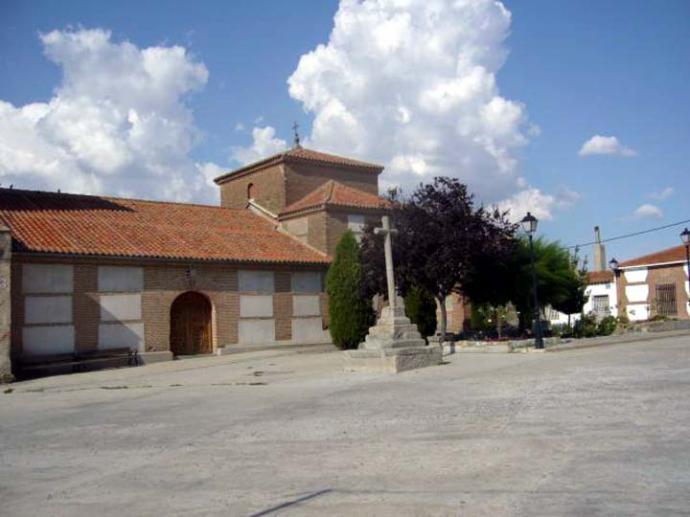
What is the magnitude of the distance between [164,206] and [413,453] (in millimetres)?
21802

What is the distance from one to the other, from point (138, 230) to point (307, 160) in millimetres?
10034

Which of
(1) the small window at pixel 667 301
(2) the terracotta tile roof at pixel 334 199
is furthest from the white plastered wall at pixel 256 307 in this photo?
(1) the small window at pixel 667 301

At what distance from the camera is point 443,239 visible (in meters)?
20.2

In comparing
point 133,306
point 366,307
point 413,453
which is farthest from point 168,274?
point 413,453

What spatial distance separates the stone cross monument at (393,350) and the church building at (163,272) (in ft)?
28.5

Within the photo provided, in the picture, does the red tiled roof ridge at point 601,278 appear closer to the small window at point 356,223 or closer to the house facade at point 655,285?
the house facade at point 655,285

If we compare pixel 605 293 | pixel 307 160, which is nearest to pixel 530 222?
pixel 307 160

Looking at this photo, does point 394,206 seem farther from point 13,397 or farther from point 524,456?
point 524,456

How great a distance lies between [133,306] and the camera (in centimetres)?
2138

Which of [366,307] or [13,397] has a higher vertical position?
[366,307]

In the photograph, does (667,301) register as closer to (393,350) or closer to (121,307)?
(393,350)

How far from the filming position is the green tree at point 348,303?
78.0ft

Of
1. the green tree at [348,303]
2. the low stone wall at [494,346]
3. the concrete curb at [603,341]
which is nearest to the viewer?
the low stone wall at [494,346]

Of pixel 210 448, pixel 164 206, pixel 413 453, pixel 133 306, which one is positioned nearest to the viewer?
pixel 413 453
